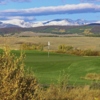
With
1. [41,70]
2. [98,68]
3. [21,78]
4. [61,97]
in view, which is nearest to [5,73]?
[21,78]

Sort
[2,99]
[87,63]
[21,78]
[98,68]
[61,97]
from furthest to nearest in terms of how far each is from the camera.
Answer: [87,63] < [98,68] < [61,97] < [21,78] < [2,99]

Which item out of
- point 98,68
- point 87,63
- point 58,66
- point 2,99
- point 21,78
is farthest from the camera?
point 58,66

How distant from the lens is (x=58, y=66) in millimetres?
37750

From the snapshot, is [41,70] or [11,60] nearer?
[11,60]

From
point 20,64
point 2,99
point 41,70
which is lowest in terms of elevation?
point 41,70

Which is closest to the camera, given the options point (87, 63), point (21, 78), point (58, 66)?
point (21, 78)

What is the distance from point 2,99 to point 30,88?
3.24ft

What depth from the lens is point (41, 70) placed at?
35.7 metres

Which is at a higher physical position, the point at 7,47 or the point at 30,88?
the point at 7,47

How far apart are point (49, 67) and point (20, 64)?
88.6 feet

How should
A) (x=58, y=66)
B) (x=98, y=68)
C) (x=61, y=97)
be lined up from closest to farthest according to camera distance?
(x=61, y=97) → (x=98, y=68) → (x=58, y=66)

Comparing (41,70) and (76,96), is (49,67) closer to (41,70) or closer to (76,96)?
(41,70)

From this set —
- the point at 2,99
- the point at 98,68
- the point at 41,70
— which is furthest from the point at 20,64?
the point at 41,70

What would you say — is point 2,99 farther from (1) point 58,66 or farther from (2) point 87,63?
(1) point 58,66
